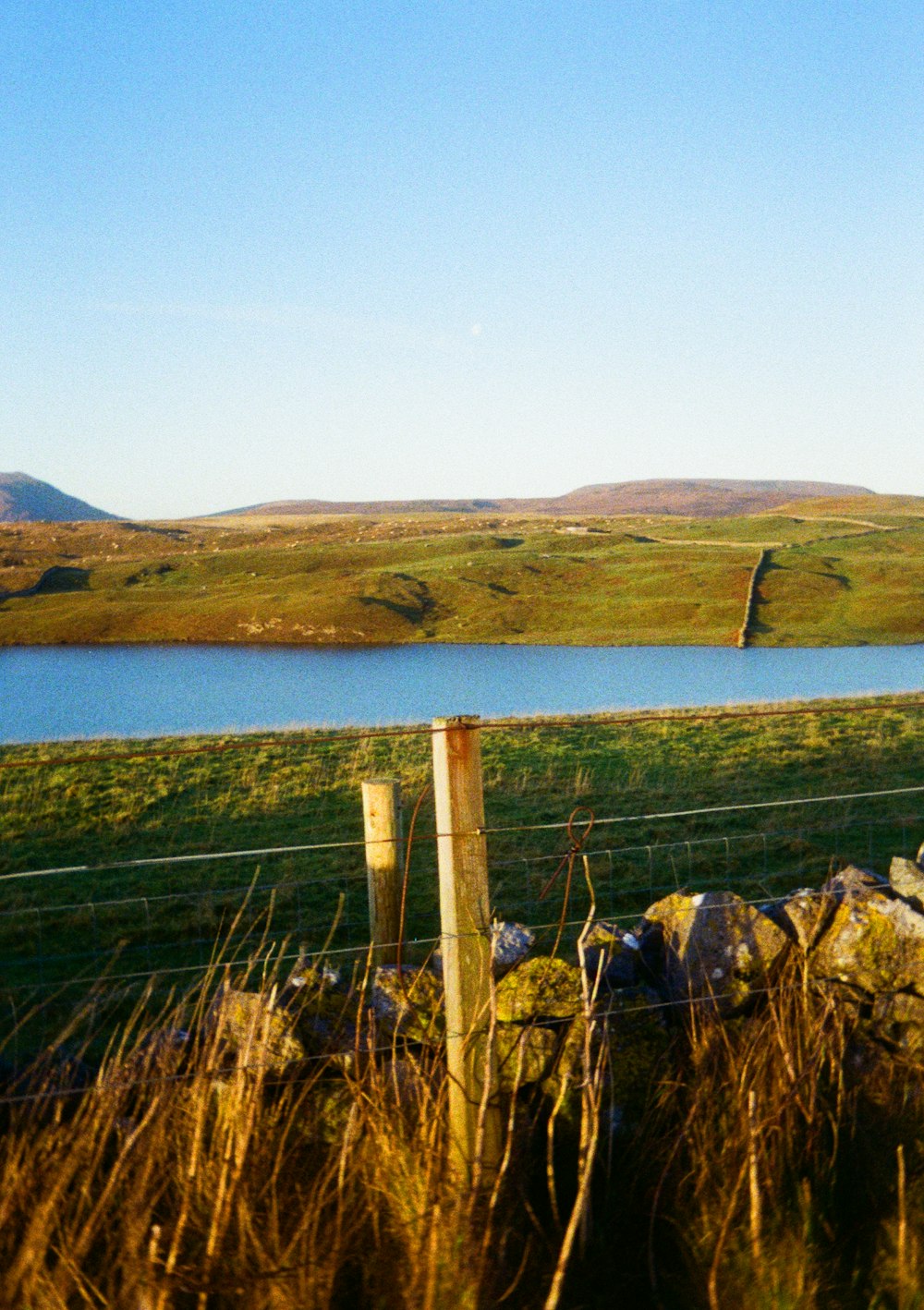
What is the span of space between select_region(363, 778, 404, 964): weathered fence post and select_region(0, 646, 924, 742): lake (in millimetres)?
17398

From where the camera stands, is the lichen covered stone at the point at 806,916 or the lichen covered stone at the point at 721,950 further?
the lichen covered stone at the point at 806,916

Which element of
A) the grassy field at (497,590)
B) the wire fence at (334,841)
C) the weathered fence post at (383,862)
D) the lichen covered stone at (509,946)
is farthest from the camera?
the grassy field at (497,590)

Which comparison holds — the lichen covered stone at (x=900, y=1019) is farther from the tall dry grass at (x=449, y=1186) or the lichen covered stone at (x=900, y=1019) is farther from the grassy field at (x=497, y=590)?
the grassy field at (x=497, y=590)

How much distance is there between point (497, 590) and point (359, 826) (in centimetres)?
5689

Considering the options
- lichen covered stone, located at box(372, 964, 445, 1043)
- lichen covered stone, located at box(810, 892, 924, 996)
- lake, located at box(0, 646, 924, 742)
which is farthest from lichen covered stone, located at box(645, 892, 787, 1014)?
lake, located at box(0, 646, 924, 742)

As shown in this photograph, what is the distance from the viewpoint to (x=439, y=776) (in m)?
3.94

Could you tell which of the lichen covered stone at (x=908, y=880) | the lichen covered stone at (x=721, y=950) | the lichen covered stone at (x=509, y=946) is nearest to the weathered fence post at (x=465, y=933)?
the lichen covered stone at (x=509, y=946)

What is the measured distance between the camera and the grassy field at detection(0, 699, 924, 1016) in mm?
8555

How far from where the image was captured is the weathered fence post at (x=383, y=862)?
6.20 m

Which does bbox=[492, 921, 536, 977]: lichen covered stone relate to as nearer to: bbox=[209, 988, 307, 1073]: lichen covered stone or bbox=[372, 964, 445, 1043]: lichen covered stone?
bbox=[372, 964, 445, 1043]: lichen covered stone

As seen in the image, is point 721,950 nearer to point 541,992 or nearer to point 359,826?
point 541,992

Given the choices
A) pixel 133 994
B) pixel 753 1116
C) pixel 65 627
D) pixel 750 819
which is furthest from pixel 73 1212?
pixel 65 627

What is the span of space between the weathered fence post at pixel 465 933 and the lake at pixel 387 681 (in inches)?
776

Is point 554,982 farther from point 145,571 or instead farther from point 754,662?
point 145,571
